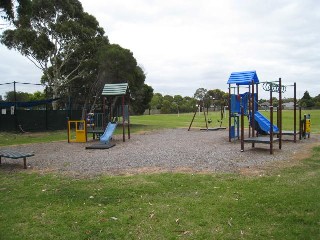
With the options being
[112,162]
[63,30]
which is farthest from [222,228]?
[63,30]

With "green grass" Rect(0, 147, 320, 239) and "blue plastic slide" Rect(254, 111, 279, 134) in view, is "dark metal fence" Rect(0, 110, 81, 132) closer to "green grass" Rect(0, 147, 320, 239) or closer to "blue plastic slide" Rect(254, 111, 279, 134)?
"blue plastic slide" Rect(254, 111, 279, 134)

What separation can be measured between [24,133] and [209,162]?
49.4ft

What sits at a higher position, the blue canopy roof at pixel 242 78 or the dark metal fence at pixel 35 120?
the blue canopy roof at pixel 242 78

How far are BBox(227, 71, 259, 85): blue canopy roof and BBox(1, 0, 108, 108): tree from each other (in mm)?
14633

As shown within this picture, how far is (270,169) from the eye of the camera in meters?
8.03

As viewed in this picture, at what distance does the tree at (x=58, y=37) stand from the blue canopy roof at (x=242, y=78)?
576 inches

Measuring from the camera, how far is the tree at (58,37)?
A: 25.1 m

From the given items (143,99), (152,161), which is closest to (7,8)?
(152,161)

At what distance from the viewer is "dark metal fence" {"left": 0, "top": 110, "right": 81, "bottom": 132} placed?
817 inches

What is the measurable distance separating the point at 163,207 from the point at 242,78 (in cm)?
1101

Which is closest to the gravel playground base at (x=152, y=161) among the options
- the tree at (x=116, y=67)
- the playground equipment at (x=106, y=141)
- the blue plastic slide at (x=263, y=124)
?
the playground equipment at (x=106, y=141)

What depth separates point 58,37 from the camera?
26.1 m

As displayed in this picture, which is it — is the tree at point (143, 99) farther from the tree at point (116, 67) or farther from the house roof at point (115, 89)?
the house roof at point (115, 89)

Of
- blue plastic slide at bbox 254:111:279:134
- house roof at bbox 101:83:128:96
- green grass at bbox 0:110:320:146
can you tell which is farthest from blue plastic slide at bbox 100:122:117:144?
Answer: blue plastic slide at bbox 254:111:279:134
